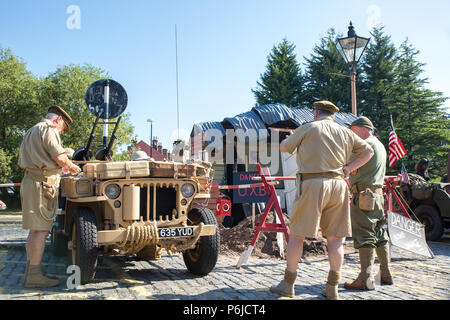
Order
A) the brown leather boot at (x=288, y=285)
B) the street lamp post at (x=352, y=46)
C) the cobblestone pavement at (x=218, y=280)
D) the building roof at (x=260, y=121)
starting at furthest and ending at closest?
1. the building roof at (x=260, y=121)
2. the street lamp post at (x=352, y=46)
3. the cobblestone pavement at (x=218, y=280)
4. the brown leather boot at (x=288, y=285)

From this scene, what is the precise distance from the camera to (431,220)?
354 inches

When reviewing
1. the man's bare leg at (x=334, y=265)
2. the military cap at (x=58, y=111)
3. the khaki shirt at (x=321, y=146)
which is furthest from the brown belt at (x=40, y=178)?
the man's bare leg at (x=334, y=265)

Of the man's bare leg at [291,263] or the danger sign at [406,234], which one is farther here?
the danger sign at [406,234]

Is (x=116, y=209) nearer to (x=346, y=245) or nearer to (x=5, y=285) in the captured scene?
(x=5, y=285)

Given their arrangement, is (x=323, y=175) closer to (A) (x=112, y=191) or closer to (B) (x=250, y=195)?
(A) (x=112, y=191)

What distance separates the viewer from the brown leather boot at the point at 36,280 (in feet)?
14.6

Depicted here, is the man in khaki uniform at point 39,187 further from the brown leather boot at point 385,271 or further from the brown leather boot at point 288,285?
the brown leather boot at point 385,271

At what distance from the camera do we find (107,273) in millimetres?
5348

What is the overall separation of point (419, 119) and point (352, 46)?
18.9 m

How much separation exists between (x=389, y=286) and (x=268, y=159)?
8.26 m

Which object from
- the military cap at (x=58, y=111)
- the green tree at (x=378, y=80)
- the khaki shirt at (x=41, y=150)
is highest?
the green tree at (x=378, y=80)

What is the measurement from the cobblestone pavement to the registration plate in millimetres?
582

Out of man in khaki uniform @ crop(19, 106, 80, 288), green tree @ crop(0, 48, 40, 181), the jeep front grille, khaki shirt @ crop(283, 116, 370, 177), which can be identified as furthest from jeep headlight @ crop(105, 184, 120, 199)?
green tree @ crop(0, 48, 40, 181)

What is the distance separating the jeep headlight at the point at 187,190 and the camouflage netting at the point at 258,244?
7.64 ft
